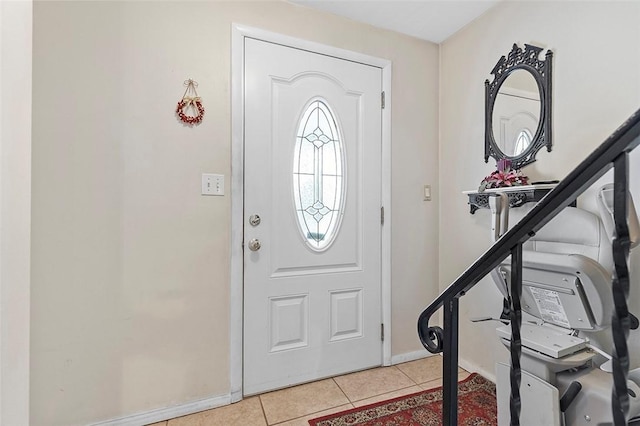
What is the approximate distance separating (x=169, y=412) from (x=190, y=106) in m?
1.67

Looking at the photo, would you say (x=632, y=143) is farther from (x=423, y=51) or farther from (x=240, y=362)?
(x=423, y=51)

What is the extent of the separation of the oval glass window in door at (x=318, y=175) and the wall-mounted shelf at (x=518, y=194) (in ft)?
2.81

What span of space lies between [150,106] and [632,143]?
1.90 m

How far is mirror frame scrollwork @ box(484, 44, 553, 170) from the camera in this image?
1.72 metres

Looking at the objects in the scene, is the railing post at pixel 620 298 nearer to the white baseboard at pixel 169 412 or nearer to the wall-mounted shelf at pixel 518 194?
the wall-mounted shelf at pixel 518 194

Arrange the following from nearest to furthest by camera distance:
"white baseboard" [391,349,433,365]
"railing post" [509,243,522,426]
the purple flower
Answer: "railing post" [509,243,522,426]
the purple flower
"white baseboard" [391,349,433,365]

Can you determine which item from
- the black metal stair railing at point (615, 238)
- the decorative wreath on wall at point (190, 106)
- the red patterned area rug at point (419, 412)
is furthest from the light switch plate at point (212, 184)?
the black metal stair railing at point (615, 238)

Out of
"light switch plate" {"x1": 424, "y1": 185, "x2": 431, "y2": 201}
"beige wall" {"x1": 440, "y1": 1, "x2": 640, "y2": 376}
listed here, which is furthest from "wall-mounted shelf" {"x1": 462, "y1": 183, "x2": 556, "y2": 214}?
"light switch plate" {"x1": 424, "y1": 185, "x2": 431, "y2": 201}

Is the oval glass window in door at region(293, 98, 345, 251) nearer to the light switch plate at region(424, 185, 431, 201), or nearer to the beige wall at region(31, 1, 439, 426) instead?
the beige wall at region(31, 1, 439, 426)

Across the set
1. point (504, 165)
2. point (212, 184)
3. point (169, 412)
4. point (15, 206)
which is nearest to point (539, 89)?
point (504, 165)

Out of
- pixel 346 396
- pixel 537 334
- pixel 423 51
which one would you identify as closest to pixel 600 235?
pixel 537 334

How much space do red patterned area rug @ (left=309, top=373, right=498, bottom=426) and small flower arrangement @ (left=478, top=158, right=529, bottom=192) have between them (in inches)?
48.4

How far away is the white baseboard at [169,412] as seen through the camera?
1.64 meters

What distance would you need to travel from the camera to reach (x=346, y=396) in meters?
1.91
